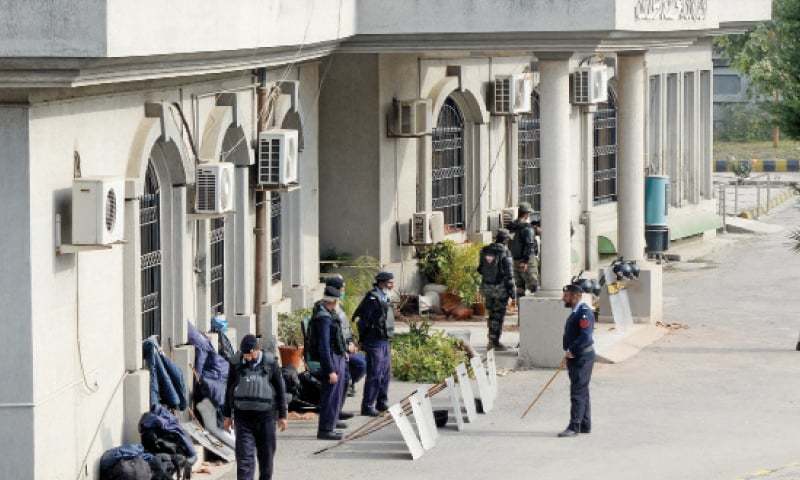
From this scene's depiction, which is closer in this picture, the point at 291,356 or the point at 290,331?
the point at 291,356

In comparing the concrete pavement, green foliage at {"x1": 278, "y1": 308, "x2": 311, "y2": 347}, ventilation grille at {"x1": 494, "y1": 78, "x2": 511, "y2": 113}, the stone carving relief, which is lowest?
the concrete pavement

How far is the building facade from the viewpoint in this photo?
15812 mm

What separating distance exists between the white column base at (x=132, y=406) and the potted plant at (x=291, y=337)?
462 centimetres

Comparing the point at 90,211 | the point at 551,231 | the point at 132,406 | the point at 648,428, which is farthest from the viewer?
the point at 551,231

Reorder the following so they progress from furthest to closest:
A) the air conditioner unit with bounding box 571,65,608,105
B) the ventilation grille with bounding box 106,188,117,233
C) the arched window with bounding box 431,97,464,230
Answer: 1. the air conditioner unit with bounding box 571,65,608,105
2. the arched window with bounding box 431,97,464,230
3. the ventilation grille with bounding box 106,188,117,233

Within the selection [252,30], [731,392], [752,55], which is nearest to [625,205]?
[731,392]

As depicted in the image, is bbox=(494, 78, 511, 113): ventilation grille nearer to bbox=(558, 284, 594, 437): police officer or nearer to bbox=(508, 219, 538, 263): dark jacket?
bbox=(508, 219, 538, 263): dark jacket

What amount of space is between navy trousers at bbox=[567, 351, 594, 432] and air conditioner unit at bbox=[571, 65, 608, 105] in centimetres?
1267

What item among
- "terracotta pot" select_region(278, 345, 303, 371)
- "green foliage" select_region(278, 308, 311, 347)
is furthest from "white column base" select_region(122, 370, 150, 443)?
"green foliage" select_region(278, 308, 311, 347)

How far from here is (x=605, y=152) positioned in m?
35.9

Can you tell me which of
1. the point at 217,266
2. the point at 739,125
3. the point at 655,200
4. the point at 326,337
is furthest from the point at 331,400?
the point at 739,125

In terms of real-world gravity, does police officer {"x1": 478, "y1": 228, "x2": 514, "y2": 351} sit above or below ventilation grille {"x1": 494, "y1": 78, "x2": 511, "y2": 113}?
below

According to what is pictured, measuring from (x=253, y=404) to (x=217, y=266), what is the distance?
16.1 ft

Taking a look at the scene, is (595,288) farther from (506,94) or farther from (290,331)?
(506,94)
